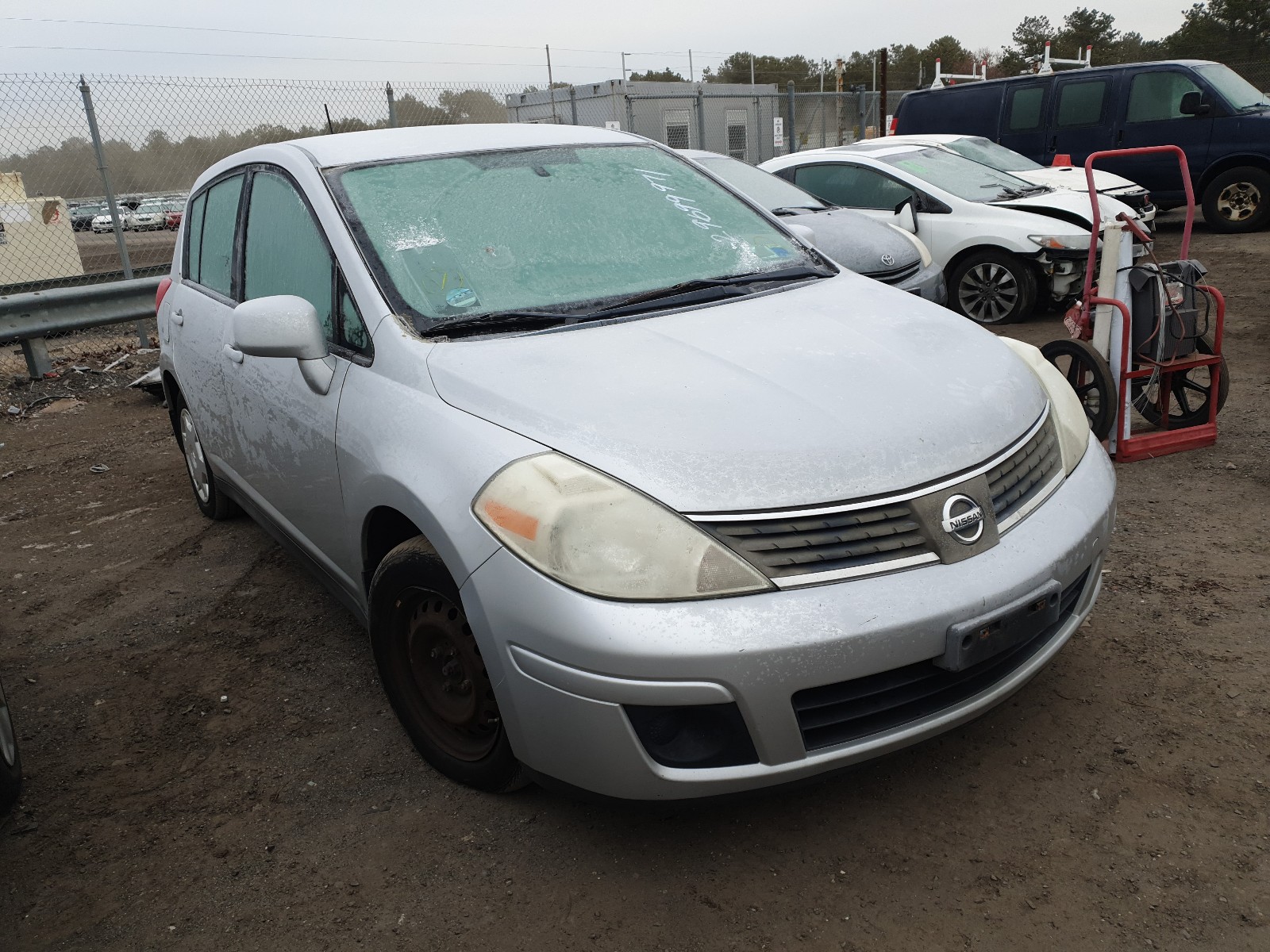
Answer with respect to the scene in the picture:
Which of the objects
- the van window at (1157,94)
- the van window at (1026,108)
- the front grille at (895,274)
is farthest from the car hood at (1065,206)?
the van window at (1026,108)

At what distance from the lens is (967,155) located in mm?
10000

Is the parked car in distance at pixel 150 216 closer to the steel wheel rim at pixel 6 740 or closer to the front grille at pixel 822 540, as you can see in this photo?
the steel wheel rim at pixel 6 740

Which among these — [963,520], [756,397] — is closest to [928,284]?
[756,397]

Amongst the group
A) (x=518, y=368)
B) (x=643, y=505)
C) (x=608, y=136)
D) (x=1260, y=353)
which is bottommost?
(x=1260, y=353)

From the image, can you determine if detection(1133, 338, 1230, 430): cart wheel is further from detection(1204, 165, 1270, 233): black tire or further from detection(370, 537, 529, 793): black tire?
detection(1204, 165, 1270, 233): black tire

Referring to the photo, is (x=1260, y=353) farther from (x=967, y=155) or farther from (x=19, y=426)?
(x=19, y=426)

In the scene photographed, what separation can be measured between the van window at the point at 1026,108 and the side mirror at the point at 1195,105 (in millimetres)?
1717

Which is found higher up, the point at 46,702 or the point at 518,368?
the point at 518,368

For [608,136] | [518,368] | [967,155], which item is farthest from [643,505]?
[967,155]

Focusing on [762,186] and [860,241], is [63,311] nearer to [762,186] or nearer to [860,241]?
[762,186]

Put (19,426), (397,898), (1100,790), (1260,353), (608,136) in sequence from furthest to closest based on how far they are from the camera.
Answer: (19,426) < (1260,353) < (608,136) < (1100,790) < (397,898)

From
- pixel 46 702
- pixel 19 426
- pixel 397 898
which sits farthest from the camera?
pixel 19 426

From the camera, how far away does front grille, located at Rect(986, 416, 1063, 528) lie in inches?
90.2

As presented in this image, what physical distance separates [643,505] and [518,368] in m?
0.60
